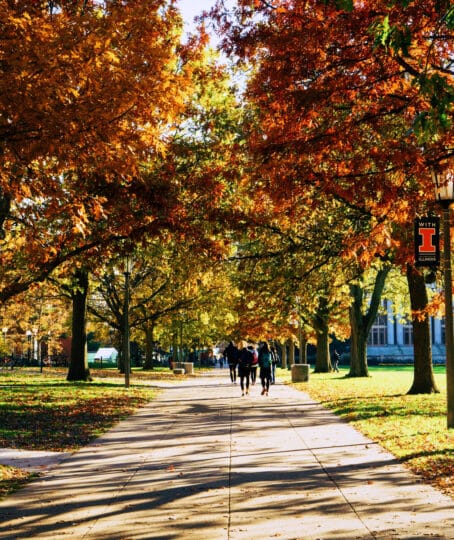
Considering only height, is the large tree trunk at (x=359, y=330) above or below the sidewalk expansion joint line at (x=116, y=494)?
above

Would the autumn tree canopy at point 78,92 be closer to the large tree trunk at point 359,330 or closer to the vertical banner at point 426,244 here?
the vertical banner at point 426,244

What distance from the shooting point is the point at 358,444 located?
39.2 feet

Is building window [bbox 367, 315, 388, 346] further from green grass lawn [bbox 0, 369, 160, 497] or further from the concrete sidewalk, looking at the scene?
the concrete sidewalk

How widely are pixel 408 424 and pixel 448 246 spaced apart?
3.73 metres

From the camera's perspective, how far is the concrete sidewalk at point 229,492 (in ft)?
21.6

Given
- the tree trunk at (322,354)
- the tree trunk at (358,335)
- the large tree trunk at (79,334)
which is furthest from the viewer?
the tree trunk at (322,354)

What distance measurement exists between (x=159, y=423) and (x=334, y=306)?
2983 centimetres

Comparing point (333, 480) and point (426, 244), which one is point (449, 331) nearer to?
point (426, 244)

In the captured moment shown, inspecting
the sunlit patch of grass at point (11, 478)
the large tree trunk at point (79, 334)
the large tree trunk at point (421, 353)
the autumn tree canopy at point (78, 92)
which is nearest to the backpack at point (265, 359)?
the large tree trunk at point (421, 353)

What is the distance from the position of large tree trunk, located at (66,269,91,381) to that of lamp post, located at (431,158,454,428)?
64.0 ft

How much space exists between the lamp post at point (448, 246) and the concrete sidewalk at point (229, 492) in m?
1.71

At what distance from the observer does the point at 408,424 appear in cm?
1442

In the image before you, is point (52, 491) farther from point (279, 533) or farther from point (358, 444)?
point (358, 444)

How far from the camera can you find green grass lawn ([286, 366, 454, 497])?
→ 973 centimetres
